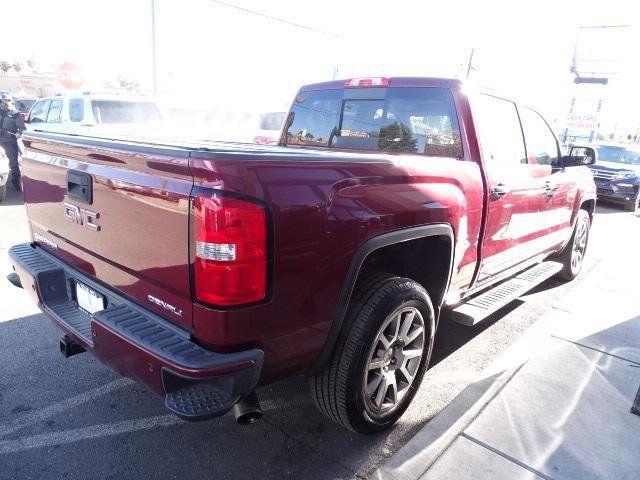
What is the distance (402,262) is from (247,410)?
4.35ft

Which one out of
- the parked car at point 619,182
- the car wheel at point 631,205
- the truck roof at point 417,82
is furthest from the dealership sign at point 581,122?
the truck roof at point 417,82

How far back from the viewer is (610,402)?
3.04 meters

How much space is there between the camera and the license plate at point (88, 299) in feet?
7.72

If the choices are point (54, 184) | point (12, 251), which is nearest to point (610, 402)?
point (54, 184)

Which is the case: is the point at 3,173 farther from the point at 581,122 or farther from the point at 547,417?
the point at 581,122

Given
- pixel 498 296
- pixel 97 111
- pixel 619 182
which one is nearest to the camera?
pixel 498 296

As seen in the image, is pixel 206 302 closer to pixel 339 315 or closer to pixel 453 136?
pixel 339 315

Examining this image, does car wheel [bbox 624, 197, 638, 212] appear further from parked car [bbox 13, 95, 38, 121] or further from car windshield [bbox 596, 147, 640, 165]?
parked car [bbox 13, 95, 38, 121]

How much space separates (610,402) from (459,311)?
3.66ft

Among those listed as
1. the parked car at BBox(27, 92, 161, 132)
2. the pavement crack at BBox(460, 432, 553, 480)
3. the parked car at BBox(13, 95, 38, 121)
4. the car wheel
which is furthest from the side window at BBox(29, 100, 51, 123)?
the car wheel

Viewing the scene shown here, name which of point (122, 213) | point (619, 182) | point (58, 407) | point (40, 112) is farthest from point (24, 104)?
point (619, 182)

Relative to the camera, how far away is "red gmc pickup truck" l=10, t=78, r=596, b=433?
1.78m

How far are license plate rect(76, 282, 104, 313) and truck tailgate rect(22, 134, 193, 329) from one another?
3.3 inches

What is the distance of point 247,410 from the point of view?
6.62ft
